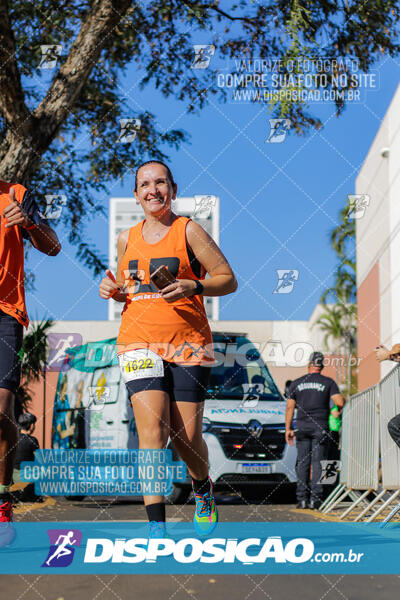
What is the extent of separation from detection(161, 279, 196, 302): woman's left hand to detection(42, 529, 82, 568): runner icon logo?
125 cm

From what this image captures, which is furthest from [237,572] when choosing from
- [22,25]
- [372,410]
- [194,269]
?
[22,25]

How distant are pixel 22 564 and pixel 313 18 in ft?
27.0

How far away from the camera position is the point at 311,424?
10.6 metres

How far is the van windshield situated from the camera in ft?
37.9

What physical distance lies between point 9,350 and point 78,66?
6.12 m

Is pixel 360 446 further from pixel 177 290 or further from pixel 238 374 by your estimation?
pixel 177 290

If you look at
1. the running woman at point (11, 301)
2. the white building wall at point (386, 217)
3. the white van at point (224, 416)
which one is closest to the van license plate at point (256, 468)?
the white van at point (224, 416)

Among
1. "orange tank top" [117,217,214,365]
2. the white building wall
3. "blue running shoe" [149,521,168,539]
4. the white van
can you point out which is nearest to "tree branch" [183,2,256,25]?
the white van

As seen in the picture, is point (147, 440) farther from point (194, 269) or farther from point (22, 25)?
point (22, 25)

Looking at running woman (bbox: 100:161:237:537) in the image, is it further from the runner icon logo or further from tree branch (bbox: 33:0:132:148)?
tree branch (bbox: 33:0:132:148)

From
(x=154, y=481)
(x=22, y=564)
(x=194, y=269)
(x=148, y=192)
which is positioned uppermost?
(x=148, y=192)

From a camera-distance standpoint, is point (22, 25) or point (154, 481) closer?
point (154, 481)

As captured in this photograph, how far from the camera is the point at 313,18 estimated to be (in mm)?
10734

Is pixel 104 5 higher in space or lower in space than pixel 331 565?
higher
